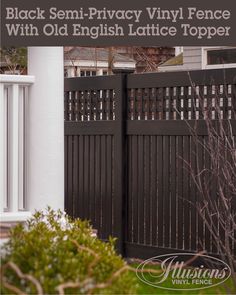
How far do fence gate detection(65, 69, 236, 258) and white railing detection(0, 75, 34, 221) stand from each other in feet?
7.15

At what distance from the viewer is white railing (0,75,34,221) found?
17.7 ft

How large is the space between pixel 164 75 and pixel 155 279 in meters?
1.90

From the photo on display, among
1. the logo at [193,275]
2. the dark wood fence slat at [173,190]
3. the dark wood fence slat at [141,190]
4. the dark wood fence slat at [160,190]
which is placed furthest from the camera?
the dark wood fence slat at [141,190]

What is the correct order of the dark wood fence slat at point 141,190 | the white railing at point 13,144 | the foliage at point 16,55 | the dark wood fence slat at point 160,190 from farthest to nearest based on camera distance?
the foliage at point 16,55 < the dark wood fence slat at point 141,190 < the dark wood fence slat at point 160,190 < the white railing at point 13,144

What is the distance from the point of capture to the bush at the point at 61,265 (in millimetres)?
3521

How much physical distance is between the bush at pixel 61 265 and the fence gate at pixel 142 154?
3.29m

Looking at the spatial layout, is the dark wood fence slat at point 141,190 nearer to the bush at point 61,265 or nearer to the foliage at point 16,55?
the bush at point 61,265

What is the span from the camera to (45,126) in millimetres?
5434

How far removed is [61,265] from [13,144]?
1.92 metres

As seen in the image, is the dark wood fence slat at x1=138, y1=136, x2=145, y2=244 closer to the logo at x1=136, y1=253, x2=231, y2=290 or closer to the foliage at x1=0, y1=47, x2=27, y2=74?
the logo at x1=136, y1=253, x2=231, y2=290

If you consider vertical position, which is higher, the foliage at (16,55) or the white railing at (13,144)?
the foliage at (16,55)

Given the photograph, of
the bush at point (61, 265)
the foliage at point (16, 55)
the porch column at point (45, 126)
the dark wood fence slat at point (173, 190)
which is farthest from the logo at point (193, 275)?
the foliage at point (16, 55)

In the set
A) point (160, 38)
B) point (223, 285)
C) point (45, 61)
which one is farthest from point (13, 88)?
point (223, 285)

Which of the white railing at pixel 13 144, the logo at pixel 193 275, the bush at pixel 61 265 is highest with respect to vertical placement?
the white railing at pixel 13 144
